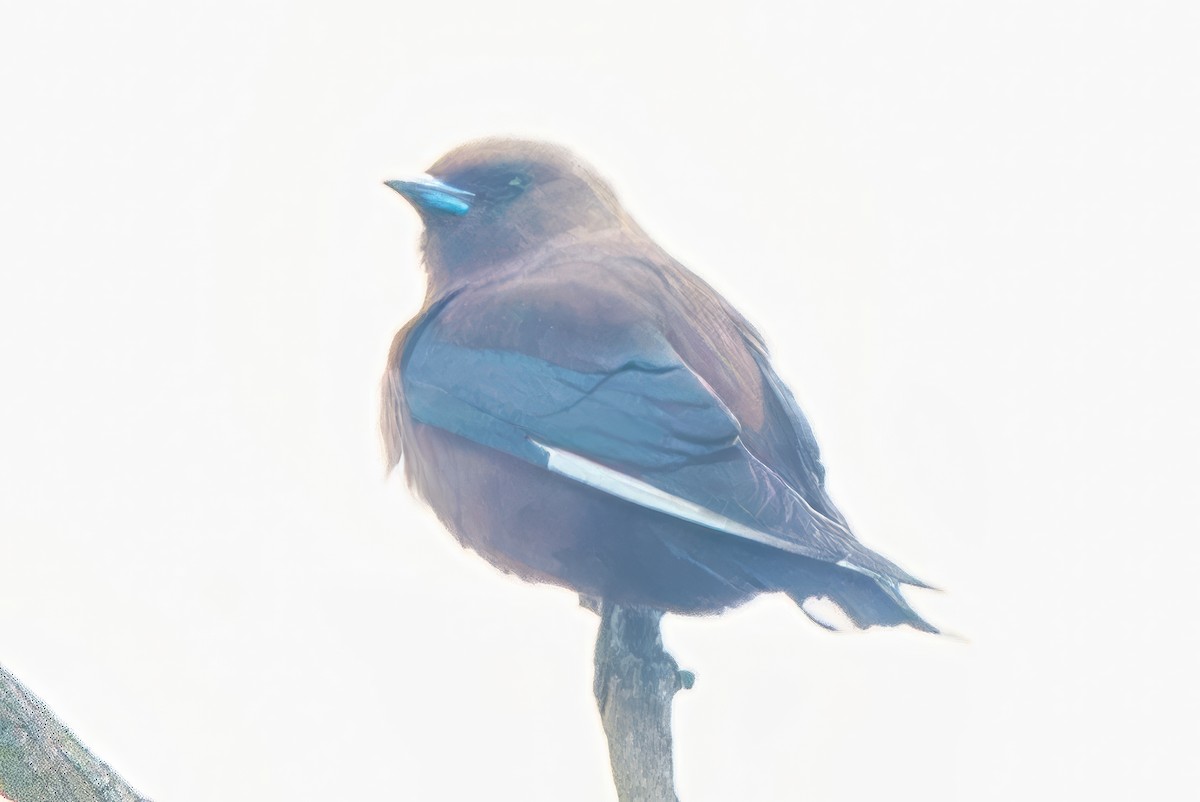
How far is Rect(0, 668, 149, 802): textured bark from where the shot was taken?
4.05 ft

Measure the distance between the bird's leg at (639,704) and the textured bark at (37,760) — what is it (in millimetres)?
583

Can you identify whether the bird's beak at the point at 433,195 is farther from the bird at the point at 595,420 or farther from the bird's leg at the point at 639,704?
the bird's leg at the point at 639,704

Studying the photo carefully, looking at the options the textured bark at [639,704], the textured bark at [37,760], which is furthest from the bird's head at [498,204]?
the textured bark at [37,760]


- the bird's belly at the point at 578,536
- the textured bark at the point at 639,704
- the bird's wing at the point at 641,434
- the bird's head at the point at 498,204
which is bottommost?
the textured bark at the point at 639,704

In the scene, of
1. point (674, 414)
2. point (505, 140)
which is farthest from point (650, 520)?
point (505, 140)

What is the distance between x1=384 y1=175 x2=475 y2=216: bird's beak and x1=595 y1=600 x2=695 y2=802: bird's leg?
0.52 m

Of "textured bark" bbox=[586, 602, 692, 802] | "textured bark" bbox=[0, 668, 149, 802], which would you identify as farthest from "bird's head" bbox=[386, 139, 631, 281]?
"textured bark" bbox=[0, 668, 149, 802]

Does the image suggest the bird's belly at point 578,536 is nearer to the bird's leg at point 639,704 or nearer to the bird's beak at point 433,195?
the bird's leg at point 639,704

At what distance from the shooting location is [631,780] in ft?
4.78

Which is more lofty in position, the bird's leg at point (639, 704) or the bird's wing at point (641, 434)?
the bird's wing at point (641, 434)

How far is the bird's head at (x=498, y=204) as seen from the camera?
143 centimetres

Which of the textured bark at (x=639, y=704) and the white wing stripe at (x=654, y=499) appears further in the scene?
the textured bark at (x=639, y=704)

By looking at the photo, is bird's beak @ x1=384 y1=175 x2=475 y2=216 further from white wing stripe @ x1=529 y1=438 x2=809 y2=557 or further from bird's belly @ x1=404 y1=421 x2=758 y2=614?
white wing stripe @ x1=529 y1=438 x2=809 y2=557

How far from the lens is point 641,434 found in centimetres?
122
